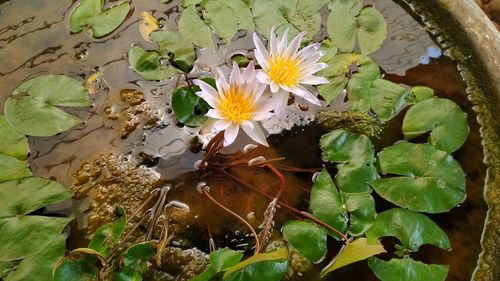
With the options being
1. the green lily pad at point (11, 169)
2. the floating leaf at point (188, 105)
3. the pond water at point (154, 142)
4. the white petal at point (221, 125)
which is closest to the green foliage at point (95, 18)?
the pond water at point (154, 142)

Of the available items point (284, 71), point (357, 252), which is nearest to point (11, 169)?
point (284, 71)

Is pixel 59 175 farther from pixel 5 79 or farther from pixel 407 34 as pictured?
pixel 407 34

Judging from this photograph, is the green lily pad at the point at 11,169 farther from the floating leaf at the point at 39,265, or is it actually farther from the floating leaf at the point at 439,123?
the floating leaf at the point at 439,123

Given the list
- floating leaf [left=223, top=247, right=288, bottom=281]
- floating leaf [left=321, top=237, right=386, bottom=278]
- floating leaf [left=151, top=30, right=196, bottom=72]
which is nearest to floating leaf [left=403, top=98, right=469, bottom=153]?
floating leaf [left=321, top=237, right=386, bottom=278]

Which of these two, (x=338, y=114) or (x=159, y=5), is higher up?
(x=159, y=5)

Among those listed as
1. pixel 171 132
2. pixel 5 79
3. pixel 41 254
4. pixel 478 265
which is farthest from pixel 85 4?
pixel 478 265

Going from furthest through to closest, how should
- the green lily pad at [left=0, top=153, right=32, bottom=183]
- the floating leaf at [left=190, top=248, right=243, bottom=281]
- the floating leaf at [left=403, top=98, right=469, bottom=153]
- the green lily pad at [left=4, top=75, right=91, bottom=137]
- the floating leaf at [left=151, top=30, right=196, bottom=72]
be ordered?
the floating leaf at [left=151, top=30, right=196, bottom=72] < the floating leaf at [left=403, top=98, right=469, bottom=153] < the green lily pad at [left=4, top=75, right=91, bottom=137] < the green lily pad at [left=0, top=153, right=32, bottom=183] < the floating leaf at [left=190, top=248, right=243, bottom=281]

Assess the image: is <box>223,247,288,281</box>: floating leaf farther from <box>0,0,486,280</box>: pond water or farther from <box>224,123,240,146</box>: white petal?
<box>224,123,240,146</box>: white petal
